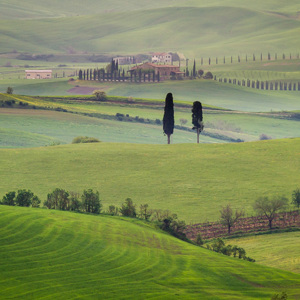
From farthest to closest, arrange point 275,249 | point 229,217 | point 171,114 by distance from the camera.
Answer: point 171,114, point 229,217, point 275,249

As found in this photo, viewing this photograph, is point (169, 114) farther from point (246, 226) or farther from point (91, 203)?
point (91, 203)

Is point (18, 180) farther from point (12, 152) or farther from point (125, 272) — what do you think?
point (125, 272)

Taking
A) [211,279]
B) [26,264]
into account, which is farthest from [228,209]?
[26,264]

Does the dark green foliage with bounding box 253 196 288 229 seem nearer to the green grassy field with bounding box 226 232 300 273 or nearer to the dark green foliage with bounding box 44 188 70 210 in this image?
the green grassy field with bounding box 226 232 300 273

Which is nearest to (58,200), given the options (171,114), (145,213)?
(145,213)

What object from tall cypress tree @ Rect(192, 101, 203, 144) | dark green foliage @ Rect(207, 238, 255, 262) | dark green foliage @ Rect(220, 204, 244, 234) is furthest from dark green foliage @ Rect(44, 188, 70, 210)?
tall cypress tree @ Rect(192, 101, 203, 144)

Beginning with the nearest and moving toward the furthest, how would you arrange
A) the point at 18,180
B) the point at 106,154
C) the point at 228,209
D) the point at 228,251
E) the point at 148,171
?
the point at 228,251, the point at 228,209, the point at 18,180, the point at 148,171, the point at 106,154
